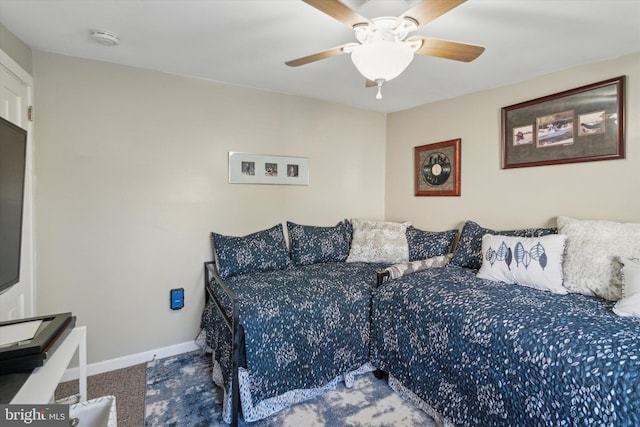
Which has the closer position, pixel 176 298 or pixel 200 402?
pixel 200 402

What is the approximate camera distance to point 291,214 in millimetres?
3064

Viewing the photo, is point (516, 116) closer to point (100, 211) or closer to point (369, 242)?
point (369, 242)

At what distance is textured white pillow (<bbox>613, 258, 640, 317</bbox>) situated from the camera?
1.52 m

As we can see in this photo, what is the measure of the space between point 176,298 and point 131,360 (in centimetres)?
54

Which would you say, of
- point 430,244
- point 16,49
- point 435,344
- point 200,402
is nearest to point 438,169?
point 430,244

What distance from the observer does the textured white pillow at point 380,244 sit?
2941 mm

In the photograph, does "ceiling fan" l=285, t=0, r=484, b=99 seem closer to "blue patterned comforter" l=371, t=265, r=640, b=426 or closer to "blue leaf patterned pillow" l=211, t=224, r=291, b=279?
"blue patterned comforter" l=371, t=265, r=640, b=426

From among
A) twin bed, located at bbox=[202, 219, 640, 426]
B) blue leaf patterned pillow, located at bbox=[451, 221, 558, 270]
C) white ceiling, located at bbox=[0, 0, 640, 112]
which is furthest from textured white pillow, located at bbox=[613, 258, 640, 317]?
white ceiling, located at bbox=[0, 0, 640, 112]

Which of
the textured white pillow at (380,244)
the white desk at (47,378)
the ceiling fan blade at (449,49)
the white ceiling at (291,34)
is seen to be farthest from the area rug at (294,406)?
the white ceiling at (291,34)

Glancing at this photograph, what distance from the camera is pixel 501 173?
8.82ft

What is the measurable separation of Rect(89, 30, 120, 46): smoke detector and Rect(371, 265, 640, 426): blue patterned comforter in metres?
2.40

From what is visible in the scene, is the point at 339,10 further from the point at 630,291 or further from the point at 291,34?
the point at 630,291

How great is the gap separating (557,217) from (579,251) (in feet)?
1.58

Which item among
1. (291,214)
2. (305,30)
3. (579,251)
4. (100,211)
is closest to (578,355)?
(579,251)
